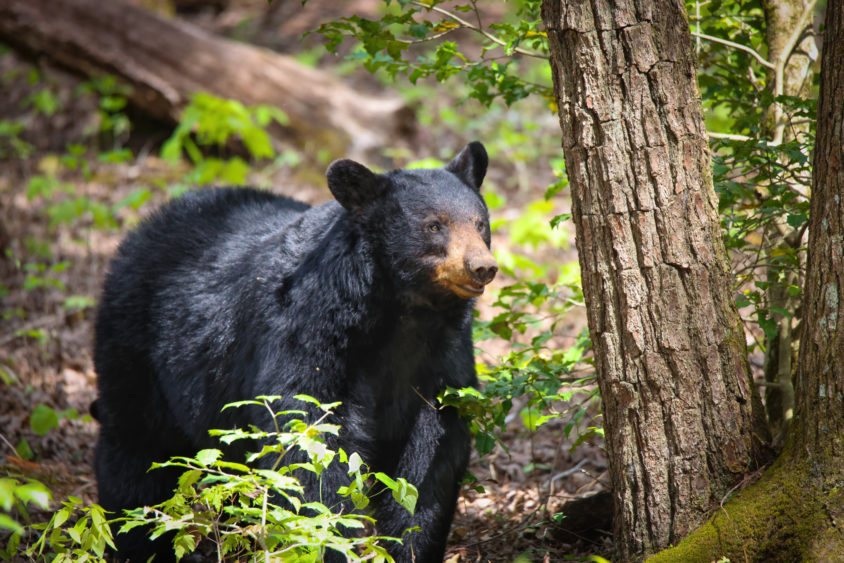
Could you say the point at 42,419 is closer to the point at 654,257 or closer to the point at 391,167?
the point at 654,257

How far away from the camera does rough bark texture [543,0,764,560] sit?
2713 mm

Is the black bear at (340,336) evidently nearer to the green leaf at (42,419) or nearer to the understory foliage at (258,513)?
the green leaf at (42,419)

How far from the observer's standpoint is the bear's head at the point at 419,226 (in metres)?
3.52

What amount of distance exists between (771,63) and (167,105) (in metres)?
8.49

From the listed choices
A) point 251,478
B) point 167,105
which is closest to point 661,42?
point 251,478

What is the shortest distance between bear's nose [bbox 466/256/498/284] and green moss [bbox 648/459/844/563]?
1.34 meters

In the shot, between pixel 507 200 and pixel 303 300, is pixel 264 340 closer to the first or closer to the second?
pixel 303 300

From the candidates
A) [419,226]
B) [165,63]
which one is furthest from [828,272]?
[165,63]

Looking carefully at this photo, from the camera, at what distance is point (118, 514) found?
4.31 meters

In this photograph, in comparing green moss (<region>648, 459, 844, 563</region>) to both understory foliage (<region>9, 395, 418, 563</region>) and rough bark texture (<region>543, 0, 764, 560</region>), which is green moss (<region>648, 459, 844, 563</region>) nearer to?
rough bark texture (<region>543, 0, 764, 560</region>)

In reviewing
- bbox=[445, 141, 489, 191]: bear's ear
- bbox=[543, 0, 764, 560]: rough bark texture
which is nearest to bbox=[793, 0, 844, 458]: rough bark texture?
bbox=[543, 0, 764, 560]: rough bark texture

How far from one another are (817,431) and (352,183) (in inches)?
89.9

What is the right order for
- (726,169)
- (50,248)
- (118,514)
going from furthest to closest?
(50,248), (118,514), (726,169)

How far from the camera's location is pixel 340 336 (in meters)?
3.55
